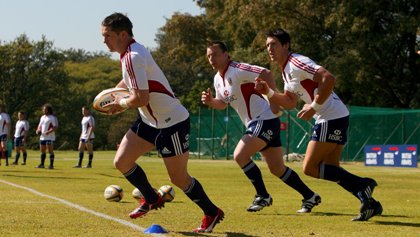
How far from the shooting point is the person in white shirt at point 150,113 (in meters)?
7.53

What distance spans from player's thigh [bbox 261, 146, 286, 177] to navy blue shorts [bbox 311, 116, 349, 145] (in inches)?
49.2

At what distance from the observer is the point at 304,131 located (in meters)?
40.3

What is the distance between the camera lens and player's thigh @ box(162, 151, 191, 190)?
792 centimetres


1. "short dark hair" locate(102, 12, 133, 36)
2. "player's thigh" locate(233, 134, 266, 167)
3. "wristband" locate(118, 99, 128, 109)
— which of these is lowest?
"player's thigh" locate(233, 134, 266, 167)

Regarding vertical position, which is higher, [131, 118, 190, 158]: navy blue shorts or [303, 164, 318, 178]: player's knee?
[131, 118, 190, 158]: navy blue shorts

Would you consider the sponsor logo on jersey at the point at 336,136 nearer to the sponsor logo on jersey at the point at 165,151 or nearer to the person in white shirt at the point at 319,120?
the person in white shirt at the point at 319,120

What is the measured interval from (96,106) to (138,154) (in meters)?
0.73

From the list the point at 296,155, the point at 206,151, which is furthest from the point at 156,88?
the point at 206,151

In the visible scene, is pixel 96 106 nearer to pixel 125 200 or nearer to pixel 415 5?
pixel 125 200

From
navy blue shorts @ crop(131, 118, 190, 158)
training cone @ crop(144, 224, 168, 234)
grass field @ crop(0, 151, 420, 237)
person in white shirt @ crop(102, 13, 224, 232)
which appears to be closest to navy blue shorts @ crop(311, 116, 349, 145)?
grass field @ crop(0, 151, 420, 237)

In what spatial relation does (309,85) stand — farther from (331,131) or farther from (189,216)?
(189,216)

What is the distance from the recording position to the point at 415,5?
41.7 meters

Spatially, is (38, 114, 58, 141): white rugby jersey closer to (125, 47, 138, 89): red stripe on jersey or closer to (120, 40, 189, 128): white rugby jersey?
(120, 40, 189, 128): white rugby jersey

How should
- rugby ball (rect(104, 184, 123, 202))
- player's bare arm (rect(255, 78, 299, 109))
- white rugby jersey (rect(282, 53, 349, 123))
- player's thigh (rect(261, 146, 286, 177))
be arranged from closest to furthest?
1. player's bare arm (rect(255, 78, 299, 109))
2. white rugby jersey (rect(282, 53, 349, 123))
3. player's thigh (rect(261, 146, 286, 177))
4. rugby ball (rect(104, 184, 123, 202))
